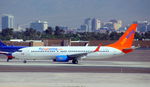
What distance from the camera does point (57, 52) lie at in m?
55.0

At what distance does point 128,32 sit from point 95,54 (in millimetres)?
6940

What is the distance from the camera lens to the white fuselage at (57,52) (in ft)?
179

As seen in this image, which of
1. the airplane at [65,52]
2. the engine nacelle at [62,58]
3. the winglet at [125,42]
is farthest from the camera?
the winglet at [125,42]

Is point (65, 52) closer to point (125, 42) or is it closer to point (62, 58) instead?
point (62, 58)

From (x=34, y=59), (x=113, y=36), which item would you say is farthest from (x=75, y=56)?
(x=113, y=36)

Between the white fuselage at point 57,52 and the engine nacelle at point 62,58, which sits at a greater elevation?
the white fuselage at point 57,52

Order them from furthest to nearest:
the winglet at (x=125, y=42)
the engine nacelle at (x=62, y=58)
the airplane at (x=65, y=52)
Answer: the winglet at (x=125, y=42), the airplane at (x=65, y=52), the engine nacelle at (x=62, y=58)

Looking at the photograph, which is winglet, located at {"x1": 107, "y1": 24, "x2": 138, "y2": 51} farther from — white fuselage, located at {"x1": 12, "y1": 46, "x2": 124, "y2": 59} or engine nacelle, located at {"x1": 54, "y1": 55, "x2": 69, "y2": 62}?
engine nacelle, located at {"x1": 54, "y1": 55, "x2": 69, "y2": 62}

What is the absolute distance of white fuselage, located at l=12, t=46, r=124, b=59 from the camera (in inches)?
2144

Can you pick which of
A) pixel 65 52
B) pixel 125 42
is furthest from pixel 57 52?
pixel 125 42

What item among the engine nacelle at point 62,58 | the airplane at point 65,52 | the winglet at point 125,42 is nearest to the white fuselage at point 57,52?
the airplane at point 65,52

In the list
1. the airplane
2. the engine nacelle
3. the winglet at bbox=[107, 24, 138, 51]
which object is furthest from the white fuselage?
the winglet at bbox=[107, 24, 138, 51]

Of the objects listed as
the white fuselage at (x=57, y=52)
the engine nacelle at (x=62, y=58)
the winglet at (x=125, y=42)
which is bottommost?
the engine nacelle at (x=62, y=58)

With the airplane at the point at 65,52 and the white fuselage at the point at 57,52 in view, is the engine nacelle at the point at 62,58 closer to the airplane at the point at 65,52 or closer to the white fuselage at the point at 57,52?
the airplane at the point at 65,52
